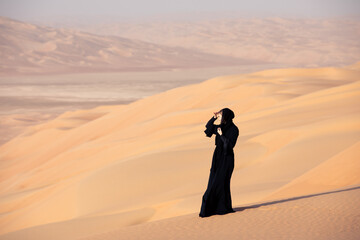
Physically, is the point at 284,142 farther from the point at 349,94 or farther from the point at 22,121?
the point at 22,121

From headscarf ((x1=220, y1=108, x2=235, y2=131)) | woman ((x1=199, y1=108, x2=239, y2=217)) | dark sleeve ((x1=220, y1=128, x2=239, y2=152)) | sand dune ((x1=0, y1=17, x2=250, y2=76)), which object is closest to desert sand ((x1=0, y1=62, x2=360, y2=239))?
A: woman ((x1=199, y1=108, x2=239, y2=217))

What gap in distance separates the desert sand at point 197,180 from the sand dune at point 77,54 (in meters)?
55.9

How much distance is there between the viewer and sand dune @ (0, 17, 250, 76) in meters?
79.4

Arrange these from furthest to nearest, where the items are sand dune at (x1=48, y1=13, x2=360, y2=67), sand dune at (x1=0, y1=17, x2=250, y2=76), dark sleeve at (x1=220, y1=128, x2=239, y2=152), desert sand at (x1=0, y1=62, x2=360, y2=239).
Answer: sand dune at (x1=48, y1=13, x2=360, y2=67), sand dune at (x1=0, y1=17, x2=250, y2=76), desert sand at (x1=0, y1=62, x2=360, y2=239), dark sleeve at (x1=220, y1=128, x2=239, y2=152)

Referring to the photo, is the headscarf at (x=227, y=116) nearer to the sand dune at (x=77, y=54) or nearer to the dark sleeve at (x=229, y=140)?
the dark sleeve at (x=229, y=140)

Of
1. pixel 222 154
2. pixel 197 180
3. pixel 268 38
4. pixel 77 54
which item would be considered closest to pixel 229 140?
pixel 222 154

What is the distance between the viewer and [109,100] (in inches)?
1596

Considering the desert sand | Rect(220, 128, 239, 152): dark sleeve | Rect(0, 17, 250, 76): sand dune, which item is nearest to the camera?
Rect(220, 128, 239, 152): dark sleeve

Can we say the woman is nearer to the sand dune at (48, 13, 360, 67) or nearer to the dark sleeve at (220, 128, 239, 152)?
the dark sleeve at (220, 128, 239, 152)

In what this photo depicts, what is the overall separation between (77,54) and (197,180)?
79916 millimetres

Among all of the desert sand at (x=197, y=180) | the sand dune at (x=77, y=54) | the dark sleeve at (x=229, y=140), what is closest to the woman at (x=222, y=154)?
the dark sleeve at (x=229, y=140)

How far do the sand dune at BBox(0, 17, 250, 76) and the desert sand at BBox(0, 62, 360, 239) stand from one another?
2203 inches

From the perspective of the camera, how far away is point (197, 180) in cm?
1142

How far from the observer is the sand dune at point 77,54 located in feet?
260
